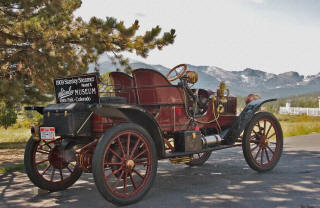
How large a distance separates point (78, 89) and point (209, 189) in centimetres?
236

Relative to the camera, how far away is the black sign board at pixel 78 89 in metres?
4.42

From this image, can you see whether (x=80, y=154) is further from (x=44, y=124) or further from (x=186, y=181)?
(x=186, y=181)

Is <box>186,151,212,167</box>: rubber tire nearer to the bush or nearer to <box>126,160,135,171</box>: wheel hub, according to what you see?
<box>126,160,135,171</box>: wheel hub

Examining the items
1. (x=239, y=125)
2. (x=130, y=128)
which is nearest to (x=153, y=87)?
(x=130, y=128)

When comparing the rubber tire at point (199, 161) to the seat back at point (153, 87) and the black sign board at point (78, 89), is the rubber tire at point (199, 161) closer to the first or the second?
the seat back at point (153, 87)

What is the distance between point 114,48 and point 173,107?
12.7 feet

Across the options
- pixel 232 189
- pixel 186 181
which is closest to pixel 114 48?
pixel 186 181

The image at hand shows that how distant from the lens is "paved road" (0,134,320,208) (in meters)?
4.38

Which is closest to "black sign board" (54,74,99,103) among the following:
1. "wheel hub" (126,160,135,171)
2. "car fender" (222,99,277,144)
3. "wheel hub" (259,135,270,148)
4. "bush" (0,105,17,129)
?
"wheel hub" (126,160,135,171)

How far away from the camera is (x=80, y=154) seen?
14.9ft

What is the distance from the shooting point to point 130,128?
439 cm

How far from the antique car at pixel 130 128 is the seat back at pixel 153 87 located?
0.05 ft

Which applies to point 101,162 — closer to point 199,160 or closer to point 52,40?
point 199,160

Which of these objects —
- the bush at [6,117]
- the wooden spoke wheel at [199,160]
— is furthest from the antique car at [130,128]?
the bush at [6,117]
